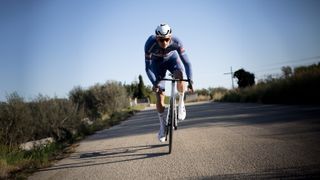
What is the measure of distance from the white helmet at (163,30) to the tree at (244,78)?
40.4 m

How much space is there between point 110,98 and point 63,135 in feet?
79.6

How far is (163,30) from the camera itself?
693cm

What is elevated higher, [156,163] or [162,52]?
[162,52]

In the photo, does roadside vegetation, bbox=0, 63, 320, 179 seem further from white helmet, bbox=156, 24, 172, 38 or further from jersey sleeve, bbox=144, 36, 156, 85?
white helmet, bbox=156, 24, 172, 38

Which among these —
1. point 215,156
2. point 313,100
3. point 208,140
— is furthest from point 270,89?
point 215,156

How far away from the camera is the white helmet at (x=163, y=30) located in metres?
6.93

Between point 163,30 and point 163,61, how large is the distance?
122cm

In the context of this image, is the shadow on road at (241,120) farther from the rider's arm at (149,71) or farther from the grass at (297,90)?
the rider's arm at (149,71)

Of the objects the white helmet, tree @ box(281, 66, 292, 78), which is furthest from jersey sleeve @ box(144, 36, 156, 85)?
tree @ box(281, 66, 292, 78)

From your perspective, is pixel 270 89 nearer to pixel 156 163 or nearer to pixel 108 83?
pixel 156 163

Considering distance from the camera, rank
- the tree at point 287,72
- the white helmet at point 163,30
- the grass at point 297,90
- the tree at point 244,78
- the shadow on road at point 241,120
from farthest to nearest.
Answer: the tree at point 244,78 < the tree at point 287,72 < the grass at point 297,90 < the shadow on road at point 241,120 < the white helmet at point 163,30

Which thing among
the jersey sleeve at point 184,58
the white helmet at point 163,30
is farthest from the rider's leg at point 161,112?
the white helmet at point 163,30

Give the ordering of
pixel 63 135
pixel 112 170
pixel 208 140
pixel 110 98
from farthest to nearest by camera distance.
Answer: pixel 110 98 → pixel 63 135 → pixel 208 140 → pixel 112 170

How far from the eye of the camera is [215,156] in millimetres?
5914
